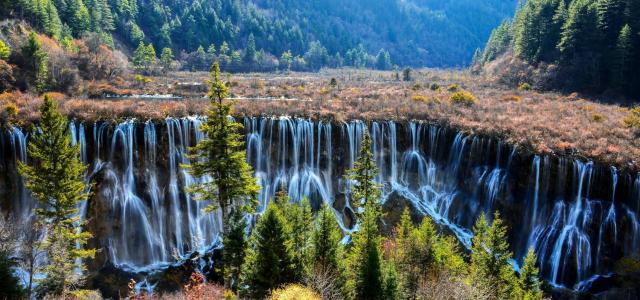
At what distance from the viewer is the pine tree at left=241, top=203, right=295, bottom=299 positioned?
2734cm

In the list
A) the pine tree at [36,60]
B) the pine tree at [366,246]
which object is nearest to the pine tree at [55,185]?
the pine tree at [366,246]

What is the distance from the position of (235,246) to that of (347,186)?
2102 cm

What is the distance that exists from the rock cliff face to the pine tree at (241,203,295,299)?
16.8 metres

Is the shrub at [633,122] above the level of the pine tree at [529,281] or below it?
above

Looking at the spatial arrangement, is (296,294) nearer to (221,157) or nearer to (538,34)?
(221,157)

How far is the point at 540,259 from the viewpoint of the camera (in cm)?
4056

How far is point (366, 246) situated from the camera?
29.0m

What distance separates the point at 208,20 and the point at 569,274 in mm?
166879

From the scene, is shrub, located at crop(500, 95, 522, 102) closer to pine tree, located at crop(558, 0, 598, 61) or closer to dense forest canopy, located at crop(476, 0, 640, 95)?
dense forest canopy, located at crop(476, 0, 640, 95)

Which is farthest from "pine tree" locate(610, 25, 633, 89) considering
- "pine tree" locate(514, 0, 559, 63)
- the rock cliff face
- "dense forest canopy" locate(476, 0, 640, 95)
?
the rock cliff face

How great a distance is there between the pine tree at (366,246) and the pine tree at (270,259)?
169 inches

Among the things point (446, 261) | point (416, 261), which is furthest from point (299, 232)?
point (446, 261)

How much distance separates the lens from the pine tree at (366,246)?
26.7 metres

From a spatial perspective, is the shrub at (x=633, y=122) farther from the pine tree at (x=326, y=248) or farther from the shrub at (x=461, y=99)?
the pine tree at (x=326, y=248)
